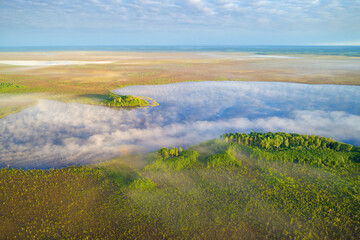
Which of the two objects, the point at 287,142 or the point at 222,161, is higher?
the point at 287,142

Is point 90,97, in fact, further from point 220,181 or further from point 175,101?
point 220,181

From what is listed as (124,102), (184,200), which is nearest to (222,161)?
(184,200)

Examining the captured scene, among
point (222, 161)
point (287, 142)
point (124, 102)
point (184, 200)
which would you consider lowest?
point (184, 200)

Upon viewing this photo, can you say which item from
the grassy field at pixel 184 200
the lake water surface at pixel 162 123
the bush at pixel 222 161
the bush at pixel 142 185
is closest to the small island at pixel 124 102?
the lake water surface at pixel 162 123

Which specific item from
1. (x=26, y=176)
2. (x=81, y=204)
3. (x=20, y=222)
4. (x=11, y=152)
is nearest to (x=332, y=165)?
(x=81, y=204)

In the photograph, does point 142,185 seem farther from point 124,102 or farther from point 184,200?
point 124,102

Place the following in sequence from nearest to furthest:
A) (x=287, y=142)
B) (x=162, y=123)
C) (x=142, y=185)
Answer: (x=142, y=185), (x=287, y=142), (x=162, y=123)
